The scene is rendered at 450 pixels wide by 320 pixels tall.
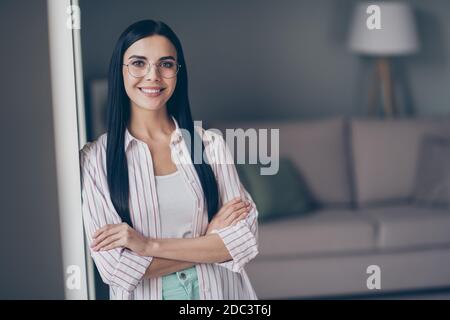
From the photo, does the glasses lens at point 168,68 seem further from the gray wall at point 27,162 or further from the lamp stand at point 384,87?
the lamp stand at point 384,87

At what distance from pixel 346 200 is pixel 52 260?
26.8 inches

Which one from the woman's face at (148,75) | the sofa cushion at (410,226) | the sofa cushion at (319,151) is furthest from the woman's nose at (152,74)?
the sofa cushion at (410,226)

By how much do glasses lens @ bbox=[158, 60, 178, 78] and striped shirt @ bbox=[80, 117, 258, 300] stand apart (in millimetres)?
92

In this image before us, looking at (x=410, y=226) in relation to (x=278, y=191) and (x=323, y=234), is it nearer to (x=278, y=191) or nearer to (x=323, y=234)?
(x=323, y=234)

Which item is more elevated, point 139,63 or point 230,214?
point 139,63

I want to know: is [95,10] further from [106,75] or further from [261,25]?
[261,25]

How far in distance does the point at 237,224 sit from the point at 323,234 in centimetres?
26

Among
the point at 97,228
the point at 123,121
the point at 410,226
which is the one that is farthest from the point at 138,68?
the point at 410,226

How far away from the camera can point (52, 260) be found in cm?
144

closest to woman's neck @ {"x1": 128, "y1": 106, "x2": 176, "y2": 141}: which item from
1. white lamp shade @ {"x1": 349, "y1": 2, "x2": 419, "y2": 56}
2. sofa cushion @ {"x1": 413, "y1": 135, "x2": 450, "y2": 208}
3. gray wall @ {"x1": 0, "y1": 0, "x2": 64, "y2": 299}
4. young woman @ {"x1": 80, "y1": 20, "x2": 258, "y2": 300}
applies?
young woman @ {"x1": 80, "y1": 20, "x2": 258, "y2": 300}

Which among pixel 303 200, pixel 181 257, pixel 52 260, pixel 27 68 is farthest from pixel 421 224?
pixel 27 68

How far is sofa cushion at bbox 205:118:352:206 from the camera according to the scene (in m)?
1.45

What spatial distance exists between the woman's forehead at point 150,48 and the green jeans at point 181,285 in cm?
43

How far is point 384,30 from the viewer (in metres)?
1.47
